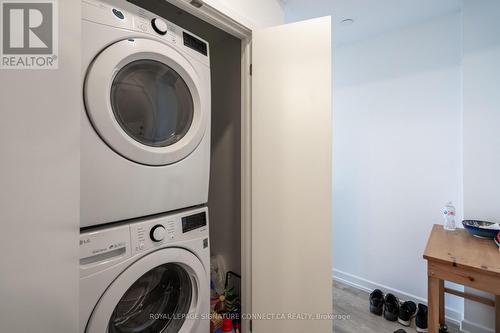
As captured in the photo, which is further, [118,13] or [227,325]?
[227,325]

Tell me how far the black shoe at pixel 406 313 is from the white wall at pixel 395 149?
0.48 feet

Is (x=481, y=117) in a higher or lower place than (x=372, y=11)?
lower

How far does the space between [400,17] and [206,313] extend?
2541 millimetres

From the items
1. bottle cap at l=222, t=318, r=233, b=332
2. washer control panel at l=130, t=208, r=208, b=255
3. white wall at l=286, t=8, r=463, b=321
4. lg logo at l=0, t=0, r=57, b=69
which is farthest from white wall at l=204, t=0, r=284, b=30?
bottle cap at l=222, t=318, r=233, b=332

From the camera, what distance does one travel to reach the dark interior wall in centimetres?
171

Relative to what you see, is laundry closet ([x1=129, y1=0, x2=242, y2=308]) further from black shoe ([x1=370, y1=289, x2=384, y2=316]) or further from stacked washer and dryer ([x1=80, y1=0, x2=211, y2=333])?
black shoe ([x1=370, y1=289, x2=384, y2=316])

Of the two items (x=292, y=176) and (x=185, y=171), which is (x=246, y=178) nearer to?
(x=292, y=176)

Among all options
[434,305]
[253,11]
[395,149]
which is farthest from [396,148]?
[253,11]

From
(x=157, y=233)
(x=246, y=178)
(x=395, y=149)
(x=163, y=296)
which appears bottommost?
(x=163, y=296)

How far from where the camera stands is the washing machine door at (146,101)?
0.77 metres

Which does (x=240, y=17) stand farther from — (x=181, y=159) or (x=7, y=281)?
(x=7, y=281)

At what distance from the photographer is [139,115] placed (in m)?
0.94

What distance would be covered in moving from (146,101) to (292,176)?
2.69 feet

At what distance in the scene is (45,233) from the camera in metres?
0.45
